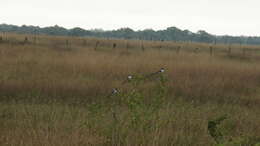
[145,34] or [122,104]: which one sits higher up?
[145,34]

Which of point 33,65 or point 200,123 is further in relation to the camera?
point 33,65

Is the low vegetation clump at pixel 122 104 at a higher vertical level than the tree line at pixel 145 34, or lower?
lower

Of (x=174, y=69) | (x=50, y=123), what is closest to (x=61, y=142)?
(x=50, y=123)

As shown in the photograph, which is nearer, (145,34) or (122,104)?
(122,104)

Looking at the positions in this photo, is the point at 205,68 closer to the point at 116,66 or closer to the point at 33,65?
the point at 116,66

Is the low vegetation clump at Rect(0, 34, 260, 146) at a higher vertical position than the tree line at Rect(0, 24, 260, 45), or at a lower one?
lower

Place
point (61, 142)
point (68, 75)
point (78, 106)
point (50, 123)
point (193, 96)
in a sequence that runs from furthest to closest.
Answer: point (68, 75) → point (193, 96) → point (78, 106) → point (50, 123) → point (61, 142)

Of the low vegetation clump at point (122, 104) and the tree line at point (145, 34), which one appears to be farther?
the tree line at point (145, 34)

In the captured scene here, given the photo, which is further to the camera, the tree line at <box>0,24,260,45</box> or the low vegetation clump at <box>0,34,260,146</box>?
the tree line at <box>0,24,260,45</box>

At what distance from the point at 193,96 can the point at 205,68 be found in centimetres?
400

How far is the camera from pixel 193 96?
879 cm

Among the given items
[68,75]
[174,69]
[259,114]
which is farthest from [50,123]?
[174,69]

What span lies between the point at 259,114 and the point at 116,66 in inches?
222

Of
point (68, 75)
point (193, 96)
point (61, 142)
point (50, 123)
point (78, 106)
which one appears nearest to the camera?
point (61, 142)
